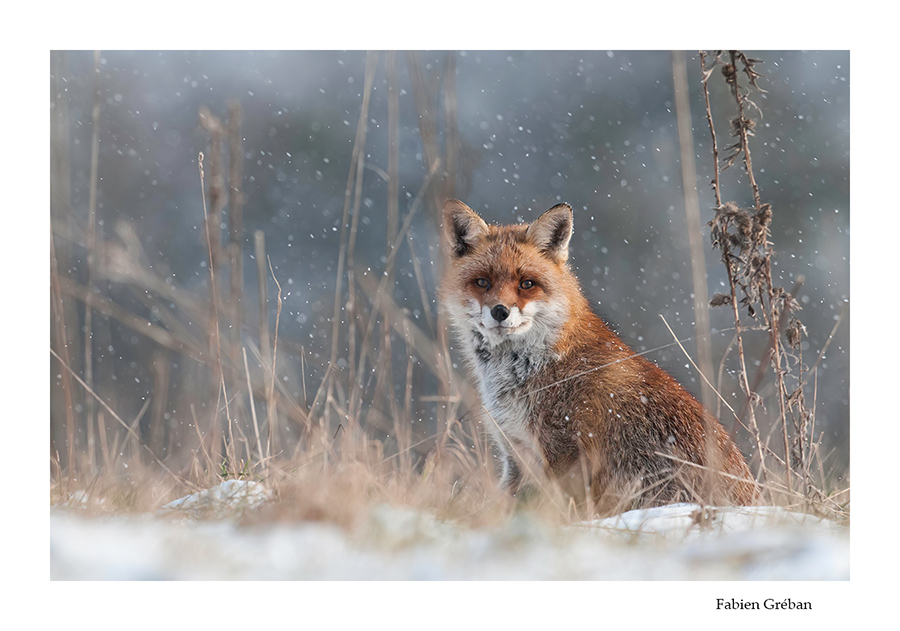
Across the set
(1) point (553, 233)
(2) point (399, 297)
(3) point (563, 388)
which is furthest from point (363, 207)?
(3) point (563, 388)

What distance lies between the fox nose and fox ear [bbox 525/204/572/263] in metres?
0.57

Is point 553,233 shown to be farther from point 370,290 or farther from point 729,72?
point 729,72

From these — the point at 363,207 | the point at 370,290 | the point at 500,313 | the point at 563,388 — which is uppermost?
the point at 363,207

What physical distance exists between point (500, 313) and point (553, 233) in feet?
2.16

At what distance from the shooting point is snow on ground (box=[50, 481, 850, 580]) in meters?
2.27

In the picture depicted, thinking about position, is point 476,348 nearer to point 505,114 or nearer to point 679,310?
point 505,114

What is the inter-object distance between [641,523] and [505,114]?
10.3 ft

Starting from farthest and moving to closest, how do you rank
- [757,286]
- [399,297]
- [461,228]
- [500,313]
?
[399,297] < [461,228] < [500,313] < [757,286]

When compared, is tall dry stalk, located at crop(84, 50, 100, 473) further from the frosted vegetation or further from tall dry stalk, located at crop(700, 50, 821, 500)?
tall dry stalk, located at crop(700, 50, 821, 500)

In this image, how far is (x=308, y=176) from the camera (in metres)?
5.90

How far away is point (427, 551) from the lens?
2258mm

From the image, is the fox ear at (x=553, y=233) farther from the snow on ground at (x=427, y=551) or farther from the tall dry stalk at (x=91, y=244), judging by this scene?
the tall dry stalk at (x=91, y=244)

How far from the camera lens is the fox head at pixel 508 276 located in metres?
3.43

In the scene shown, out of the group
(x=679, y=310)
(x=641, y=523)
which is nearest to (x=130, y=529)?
(x=641, y=523)
